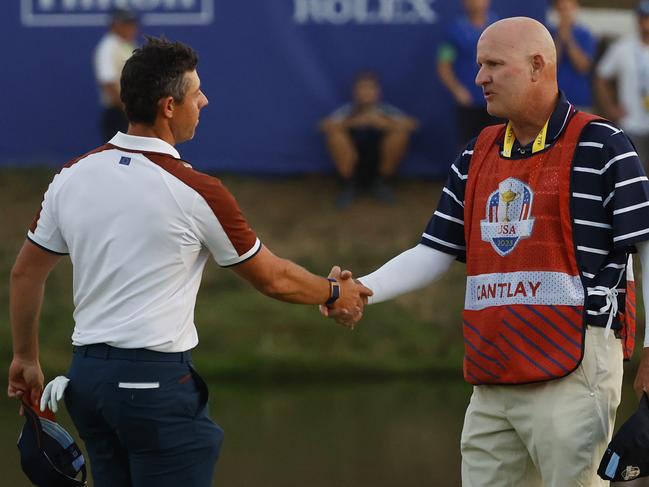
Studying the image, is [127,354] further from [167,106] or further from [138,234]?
[167,106]

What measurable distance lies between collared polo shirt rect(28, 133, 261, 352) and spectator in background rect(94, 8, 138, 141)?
6879 mm

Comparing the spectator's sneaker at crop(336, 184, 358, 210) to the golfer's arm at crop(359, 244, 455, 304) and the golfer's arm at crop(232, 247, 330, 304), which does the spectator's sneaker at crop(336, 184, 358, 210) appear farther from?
the golfer's arm at crop(232, 247, 330, 304)

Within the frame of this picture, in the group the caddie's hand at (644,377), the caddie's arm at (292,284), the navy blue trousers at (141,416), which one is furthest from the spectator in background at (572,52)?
the navy blue trousers at (141,416)

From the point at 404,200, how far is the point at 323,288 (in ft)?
22.7

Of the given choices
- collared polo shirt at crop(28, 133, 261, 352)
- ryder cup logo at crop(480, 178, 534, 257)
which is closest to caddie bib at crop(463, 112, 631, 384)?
ryder cup logo at crop(480, 178, 534, 257)

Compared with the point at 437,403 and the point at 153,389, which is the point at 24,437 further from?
the point at 437,403

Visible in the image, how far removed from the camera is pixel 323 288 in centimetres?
500

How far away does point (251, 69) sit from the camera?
11.7 meters

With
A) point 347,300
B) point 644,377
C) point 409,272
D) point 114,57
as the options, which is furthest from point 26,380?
point 114,57

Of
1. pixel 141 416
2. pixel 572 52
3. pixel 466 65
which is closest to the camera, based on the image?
pixel 141 416

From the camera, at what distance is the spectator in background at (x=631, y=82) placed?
445 inches

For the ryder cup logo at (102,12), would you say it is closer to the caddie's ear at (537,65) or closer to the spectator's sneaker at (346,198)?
the spectator's sneaker at (346,198)

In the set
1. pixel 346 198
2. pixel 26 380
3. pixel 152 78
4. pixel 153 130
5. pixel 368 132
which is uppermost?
pixel 152 78

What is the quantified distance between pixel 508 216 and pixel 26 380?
1684 mm
